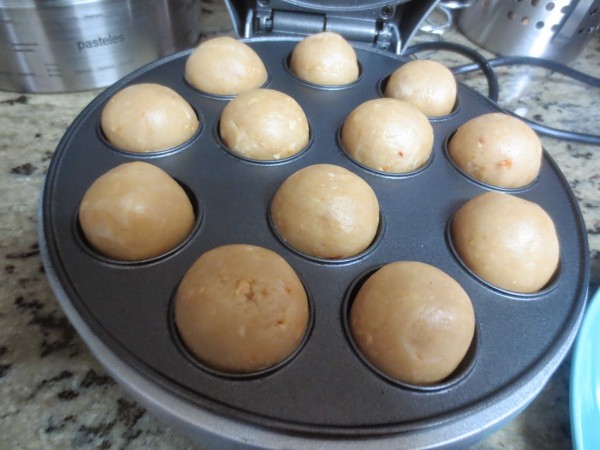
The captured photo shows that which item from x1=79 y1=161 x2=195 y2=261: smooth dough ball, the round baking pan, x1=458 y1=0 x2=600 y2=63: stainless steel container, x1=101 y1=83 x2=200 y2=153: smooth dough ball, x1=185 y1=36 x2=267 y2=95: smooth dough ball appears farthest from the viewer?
x1=458 y1=0 x2=600 y2=63: stainless steel container

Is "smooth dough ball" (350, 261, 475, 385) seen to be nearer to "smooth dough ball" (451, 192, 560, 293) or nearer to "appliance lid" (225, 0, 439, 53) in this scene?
"smooth dough ball" (451, 192, 560, 293)

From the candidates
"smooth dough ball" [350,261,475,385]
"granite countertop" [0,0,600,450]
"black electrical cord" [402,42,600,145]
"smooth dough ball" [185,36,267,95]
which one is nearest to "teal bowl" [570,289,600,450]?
"granite countertop" [0,0,600,450]

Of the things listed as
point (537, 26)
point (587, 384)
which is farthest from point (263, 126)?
point (537, 26)

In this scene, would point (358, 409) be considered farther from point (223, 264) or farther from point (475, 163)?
point (475, 163)

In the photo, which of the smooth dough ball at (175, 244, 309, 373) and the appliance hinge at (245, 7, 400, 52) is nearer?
the smooth dough ball at (175, 244, 309, 373)

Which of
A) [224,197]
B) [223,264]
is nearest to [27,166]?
[224,197]

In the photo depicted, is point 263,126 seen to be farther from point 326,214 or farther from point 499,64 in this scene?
point 499,64

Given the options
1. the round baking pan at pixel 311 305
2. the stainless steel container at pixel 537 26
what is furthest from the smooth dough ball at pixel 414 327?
the stainless steel container at pixel 537 26
